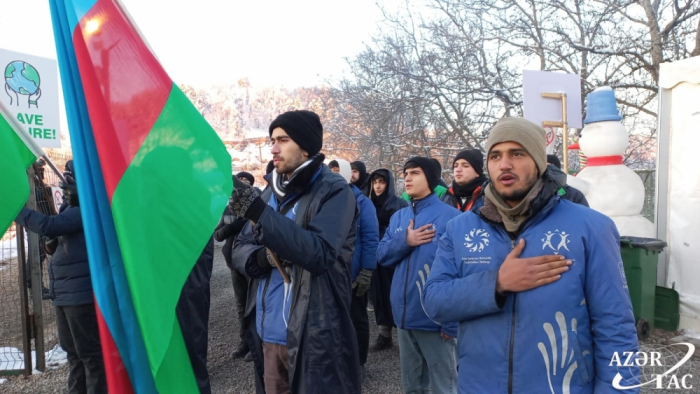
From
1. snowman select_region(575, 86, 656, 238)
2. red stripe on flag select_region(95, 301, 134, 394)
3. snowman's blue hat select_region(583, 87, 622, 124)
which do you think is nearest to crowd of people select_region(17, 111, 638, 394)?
red stripe on flag select_region(95, 301, 134, 394)

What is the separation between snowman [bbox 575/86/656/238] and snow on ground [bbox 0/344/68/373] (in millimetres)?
6841

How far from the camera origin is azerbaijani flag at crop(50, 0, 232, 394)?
61.2 inches

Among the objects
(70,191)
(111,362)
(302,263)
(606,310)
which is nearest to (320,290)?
(302,263)

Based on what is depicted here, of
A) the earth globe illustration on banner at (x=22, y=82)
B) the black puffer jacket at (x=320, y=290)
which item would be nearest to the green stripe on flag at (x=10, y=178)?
the black puffer jacket at (x=320, y=290)

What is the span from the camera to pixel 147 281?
154 centimetres

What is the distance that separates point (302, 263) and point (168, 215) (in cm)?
66

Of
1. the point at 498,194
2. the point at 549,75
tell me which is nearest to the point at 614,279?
the point at 498,194

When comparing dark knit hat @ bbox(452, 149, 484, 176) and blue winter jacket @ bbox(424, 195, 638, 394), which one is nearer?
blue winter jacket @ bbox(424, 195, 638, 394)

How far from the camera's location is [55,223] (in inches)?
136

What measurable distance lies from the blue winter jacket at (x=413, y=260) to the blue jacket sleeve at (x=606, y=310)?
1.48 m

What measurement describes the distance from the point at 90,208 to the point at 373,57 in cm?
1180

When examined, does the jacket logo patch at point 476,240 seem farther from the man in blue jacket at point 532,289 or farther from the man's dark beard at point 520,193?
the man's dark beard at point 520,193

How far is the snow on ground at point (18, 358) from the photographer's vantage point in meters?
5.18

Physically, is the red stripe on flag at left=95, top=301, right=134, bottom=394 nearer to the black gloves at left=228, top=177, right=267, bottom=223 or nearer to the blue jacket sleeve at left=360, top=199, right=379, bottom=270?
the black gloves at left=228, top=177, right=267, bottom=223
